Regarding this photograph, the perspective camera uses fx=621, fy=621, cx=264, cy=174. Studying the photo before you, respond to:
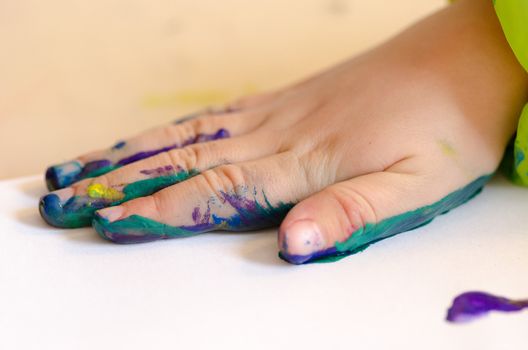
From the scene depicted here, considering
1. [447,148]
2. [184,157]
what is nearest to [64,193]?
[184,157]

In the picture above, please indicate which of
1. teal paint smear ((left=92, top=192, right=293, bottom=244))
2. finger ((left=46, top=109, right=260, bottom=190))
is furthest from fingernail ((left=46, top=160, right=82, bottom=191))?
teal paint smear ((left=92, top=192, right=293, bottom=244))

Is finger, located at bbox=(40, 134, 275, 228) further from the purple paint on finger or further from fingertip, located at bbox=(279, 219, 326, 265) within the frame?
fingertip, located at bbox=(279, 219, 326, 265)

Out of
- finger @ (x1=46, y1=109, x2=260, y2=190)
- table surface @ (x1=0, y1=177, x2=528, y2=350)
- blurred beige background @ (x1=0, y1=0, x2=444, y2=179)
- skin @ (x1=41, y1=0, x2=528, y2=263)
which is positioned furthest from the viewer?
blurred beige background @ (x1=0, y1=0, x2=444, y2=179)

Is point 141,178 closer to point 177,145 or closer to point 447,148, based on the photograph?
point 177,145

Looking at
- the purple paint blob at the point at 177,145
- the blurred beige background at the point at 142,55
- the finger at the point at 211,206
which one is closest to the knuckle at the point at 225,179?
the finger at the point at 211,206

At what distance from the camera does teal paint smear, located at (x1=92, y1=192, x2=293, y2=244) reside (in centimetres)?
60

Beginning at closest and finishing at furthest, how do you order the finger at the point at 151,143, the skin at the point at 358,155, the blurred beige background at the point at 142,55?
the skin at the point at 358,155
the finger at the point at 151,143
the blurred beige background at the point at 142,55

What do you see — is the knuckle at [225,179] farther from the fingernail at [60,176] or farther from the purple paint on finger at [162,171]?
the fingernail at [60,176]

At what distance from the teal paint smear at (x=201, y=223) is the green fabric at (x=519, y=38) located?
25 centimetres

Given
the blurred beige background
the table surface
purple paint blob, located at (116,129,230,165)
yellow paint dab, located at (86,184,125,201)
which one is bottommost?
the table surface

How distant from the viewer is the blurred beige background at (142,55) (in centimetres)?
100

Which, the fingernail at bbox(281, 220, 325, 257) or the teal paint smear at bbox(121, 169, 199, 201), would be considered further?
the teal paint smear at bbox(121, 169, 199, 201)

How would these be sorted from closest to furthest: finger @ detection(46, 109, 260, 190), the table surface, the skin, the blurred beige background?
the table surface
the skin
finger @ detection(46, 109, 260, 190)
the blurred beige background

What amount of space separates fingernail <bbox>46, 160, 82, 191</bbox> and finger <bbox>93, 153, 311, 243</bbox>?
0.37 feet
